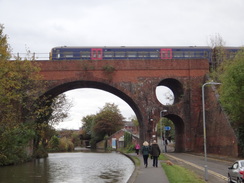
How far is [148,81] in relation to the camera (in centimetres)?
3428

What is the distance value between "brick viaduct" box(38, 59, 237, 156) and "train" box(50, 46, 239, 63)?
346 cm

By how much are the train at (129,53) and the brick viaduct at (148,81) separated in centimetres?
346

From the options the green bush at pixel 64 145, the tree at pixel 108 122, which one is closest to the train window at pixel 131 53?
the green bush at pixel 64 145

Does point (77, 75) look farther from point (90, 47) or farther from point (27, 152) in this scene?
point (27, 152)

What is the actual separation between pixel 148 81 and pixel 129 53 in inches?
227

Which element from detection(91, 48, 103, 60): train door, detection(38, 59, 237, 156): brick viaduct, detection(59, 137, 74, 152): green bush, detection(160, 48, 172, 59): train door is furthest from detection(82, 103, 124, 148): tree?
detection(38, 59, 237, 156): brick viaduct

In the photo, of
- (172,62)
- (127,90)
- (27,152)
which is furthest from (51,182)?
(172,62)

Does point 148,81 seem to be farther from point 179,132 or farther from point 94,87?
point 179,132

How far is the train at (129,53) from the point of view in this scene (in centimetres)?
3791

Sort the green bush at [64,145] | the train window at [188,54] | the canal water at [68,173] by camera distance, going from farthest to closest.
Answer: the green bush at [64,145], the train window at [188,54], the canal water at [68,173]

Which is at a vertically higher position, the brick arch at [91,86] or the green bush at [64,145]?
the brick arch at [91,86]

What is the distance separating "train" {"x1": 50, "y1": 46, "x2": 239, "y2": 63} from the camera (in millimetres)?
Answer: 37906

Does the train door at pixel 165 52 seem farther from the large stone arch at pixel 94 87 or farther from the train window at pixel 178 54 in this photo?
the large stone arch at pixel 94 87

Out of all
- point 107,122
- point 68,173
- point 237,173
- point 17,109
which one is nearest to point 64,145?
point 107,122
